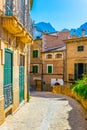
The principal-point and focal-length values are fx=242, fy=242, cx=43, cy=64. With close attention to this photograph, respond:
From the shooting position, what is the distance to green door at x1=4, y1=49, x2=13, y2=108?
10.4 m

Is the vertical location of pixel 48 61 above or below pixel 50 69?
above

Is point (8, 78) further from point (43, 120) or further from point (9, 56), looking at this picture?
point (43, 120)

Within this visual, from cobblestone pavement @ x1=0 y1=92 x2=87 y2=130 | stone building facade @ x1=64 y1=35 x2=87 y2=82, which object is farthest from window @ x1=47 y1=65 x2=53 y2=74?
cobblestone pavement @ x1=0 y1=92 x2=87 y2=130

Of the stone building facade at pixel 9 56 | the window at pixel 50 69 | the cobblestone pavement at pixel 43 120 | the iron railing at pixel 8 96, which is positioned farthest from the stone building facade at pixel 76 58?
the iron railing at pixel 8 96

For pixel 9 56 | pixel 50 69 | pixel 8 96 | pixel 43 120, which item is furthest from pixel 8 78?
pixel 50 69

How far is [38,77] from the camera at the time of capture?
135ft

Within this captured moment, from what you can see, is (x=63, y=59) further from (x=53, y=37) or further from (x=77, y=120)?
(x=77, y=120)

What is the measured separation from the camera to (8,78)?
10.8 metres

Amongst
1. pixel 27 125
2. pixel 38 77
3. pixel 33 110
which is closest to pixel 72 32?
pixel 38 77

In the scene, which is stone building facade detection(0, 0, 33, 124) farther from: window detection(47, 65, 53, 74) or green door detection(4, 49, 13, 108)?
window detection(47, 65, 53, 74)

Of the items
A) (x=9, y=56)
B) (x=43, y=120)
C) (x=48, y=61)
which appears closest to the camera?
(x=43, y=120)

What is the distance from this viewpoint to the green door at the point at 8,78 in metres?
10.4

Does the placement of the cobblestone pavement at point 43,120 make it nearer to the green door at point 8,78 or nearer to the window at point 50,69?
the green door at point 8,78

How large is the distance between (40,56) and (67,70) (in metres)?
6.23
